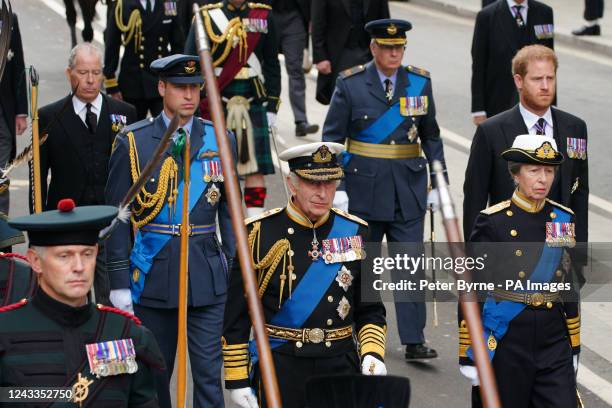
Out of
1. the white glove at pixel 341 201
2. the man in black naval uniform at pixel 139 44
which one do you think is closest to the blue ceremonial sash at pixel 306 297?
the white glove at pixel 341 201

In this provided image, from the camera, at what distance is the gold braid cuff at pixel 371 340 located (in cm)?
681

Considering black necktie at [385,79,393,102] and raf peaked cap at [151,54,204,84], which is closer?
raf peaked cap at [151,54,204,84]

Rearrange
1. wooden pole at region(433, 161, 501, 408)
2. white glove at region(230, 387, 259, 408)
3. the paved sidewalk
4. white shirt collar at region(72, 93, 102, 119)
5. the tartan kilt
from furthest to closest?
the paved sidewalk → the tartan kilt → white shirt collar at region(72, 93, 102, 119) → white glove at region(230, 387, 259, 408) → wooden pole at region(433, 161, 501, 408)

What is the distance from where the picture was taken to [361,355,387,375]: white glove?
6711mm

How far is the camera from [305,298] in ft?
22.6

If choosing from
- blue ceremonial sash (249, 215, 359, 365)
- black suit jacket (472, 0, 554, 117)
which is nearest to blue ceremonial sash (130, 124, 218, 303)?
blue ceremonial sash (249, 215, 359, 365)

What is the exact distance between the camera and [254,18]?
1225cm

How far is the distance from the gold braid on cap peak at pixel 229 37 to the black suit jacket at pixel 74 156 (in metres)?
2.51

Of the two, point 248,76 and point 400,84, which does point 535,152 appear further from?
point 248,76

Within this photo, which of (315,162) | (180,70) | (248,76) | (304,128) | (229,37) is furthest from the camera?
(304,128)

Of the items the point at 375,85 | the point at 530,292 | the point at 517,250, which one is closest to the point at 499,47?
the point at 375,85

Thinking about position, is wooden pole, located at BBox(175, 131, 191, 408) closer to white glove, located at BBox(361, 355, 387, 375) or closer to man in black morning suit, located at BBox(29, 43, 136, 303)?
white glove, located at BBox(361, 355, 387, 375)

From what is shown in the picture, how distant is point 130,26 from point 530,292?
699 centimetres

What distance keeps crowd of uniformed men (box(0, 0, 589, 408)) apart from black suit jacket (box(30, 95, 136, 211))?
10 millimetres
